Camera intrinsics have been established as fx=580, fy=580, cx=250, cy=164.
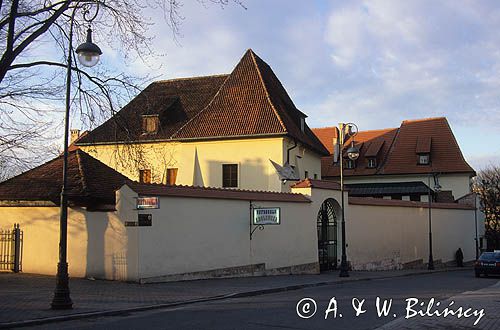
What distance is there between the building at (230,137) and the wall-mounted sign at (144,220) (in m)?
15.8

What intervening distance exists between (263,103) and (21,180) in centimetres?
1885

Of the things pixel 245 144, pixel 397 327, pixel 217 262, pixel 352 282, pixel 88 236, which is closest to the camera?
pixel 397 327

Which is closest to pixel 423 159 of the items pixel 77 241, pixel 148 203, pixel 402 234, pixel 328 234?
pixel 402 234

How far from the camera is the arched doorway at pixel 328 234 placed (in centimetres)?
2980

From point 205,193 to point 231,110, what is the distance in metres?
18.1

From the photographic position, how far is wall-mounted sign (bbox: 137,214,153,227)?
1962 cm

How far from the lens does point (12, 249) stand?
2253cm

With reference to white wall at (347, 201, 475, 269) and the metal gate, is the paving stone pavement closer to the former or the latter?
the metal gate

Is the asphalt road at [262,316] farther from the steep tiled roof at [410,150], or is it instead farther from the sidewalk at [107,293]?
the steep tiled roof at [410,150]

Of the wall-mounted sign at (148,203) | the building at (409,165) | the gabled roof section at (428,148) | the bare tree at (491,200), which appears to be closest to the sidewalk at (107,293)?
the wall-mounted sign at (148,203)

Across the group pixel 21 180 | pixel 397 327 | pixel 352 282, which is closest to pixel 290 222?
pixel 352 282

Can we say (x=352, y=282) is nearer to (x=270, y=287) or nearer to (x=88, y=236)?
(x=270, y=287)

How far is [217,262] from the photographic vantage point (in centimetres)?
2239

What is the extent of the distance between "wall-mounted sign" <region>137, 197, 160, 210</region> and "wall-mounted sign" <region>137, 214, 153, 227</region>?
466mm
